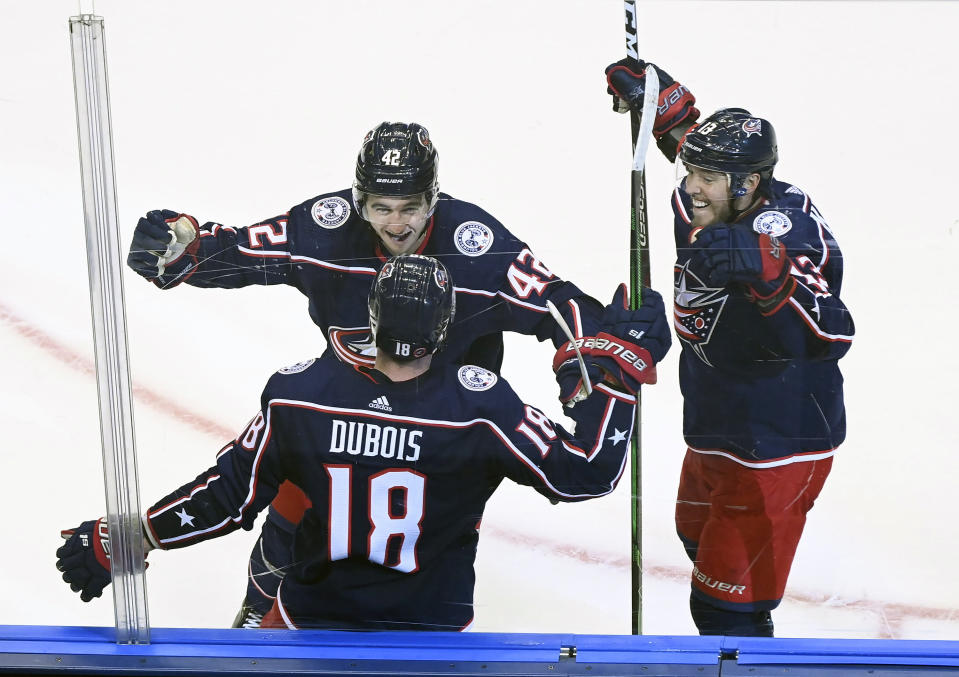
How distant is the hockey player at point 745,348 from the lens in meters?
1.78

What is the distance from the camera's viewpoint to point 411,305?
1.80 m

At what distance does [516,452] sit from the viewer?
6.19ft

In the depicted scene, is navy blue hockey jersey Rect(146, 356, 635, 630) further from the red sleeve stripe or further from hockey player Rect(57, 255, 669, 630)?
the red sleeve stripe

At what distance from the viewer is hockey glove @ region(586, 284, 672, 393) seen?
1.82 m

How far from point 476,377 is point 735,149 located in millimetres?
588

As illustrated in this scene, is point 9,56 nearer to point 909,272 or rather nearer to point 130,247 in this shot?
point 130,247

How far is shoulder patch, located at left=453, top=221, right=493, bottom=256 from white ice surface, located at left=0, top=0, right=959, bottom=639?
48mm

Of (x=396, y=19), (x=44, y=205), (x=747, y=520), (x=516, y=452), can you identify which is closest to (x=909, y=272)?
(x=747, y=520)

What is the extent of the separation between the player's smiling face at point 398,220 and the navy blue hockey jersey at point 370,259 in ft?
0.05

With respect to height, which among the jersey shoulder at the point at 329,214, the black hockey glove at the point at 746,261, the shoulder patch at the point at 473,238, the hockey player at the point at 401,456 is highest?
the jersey shoulder at the point at 329,214

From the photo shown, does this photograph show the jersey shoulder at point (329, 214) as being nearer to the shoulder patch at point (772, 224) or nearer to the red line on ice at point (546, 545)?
the red line on ice at point (546, 545)

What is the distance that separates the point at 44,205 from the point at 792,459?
4.55 ft

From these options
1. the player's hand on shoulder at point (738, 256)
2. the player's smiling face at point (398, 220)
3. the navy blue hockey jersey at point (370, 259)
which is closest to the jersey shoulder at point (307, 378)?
the navy blue hockey jersey at point (370, 259)

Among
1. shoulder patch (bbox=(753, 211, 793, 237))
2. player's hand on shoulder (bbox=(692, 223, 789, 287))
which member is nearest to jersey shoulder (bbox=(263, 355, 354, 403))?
player's hand on shoulder (bbox=(692, 223, 789, 287))
